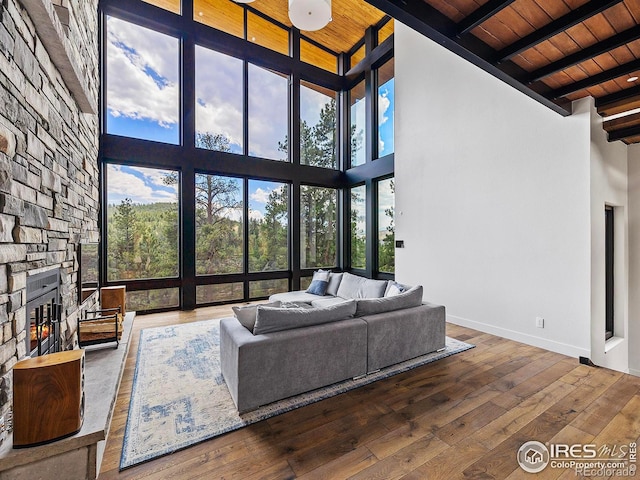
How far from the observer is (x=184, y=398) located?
256cm

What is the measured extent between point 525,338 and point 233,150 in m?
5.92

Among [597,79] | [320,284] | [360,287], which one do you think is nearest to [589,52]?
[597,79]

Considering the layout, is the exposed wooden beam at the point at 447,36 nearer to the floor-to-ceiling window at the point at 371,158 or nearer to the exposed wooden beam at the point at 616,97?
the exposed wooden beam at the point at 616,97

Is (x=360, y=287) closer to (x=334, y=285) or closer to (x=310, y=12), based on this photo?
(x=334, y=285)

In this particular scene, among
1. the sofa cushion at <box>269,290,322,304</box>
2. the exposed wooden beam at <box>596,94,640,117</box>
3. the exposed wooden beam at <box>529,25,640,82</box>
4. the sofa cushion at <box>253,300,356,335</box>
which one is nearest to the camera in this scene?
the exposed wooden beam at <box>529,25,640,82</box>

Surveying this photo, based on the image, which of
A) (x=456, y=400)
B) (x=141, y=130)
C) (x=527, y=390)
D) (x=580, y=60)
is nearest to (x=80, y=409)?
(x=456, y=400)

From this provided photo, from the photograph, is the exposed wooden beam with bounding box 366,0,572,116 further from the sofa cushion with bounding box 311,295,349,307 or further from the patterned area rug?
the sofa cushion with bounding box 311,295,349,307

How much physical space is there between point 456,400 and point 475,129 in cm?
373

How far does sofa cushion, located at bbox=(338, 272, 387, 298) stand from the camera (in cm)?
427

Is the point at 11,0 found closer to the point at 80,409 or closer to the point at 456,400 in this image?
the point at 80,409

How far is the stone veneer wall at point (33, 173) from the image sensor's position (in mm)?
1646

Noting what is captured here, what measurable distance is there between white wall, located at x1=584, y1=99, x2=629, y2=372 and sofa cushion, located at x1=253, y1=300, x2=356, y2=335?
2939mm

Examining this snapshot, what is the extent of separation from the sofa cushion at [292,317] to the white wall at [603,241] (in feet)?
9.64

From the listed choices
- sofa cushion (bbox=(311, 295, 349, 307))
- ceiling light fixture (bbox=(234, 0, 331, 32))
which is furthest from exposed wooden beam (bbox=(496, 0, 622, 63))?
sofa cushion (bbox=(311, 295, 349, 307))
